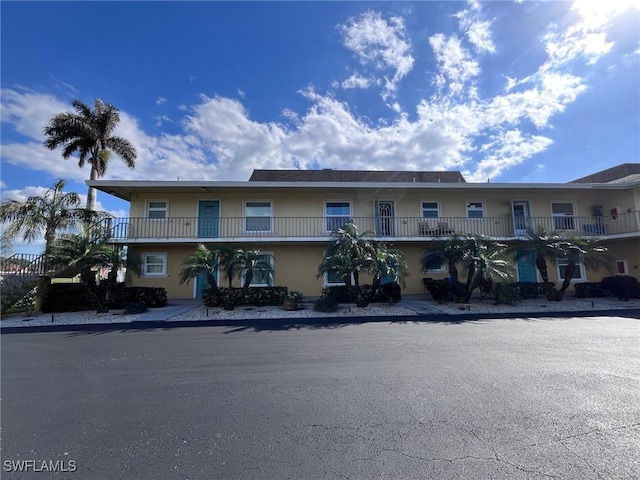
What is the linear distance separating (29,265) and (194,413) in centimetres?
1389

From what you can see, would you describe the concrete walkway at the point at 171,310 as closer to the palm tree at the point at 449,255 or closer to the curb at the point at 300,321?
the curb at the point at 300,321

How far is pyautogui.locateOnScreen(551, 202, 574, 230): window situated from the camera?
1708 centimetres

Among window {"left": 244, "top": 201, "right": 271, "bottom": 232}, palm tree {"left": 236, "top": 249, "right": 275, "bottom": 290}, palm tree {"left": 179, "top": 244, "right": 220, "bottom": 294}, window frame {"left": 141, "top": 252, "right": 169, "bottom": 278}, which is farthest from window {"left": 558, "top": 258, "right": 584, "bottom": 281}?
window frame {"left": 141, "top": 252, "right": 169, "bottom": 278}

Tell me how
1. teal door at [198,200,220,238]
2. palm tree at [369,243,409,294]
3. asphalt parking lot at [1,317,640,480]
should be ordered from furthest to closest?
teal door at [198,200,220,238] < palm tree at [369,243,409,294] < asphalt parking lot at [1,317,640,480]

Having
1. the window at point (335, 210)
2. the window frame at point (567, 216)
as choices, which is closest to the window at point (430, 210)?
the window at point (335, 210)

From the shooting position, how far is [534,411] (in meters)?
3.52

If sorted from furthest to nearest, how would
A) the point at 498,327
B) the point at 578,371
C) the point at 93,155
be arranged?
the point at 93,155 → the point at 498,327 → the point at 578,371

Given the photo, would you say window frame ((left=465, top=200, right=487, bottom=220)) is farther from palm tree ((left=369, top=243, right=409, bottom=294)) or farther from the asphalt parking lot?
the asphalt parking lot

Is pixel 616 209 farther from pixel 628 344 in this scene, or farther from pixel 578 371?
pixel 578 371

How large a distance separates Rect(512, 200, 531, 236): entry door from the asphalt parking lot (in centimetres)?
1096

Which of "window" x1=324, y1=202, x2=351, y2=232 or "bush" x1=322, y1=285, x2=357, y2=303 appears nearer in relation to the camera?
"bush" x1=322, y1=285, x2=357, y2=303

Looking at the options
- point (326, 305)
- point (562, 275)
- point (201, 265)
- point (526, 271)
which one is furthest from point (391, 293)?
point (562, 275)

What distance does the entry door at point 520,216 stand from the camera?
16625 millimetres

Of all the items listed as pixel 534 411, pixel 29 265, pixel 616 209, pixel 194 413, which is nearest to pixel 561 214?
pixel 616 209
